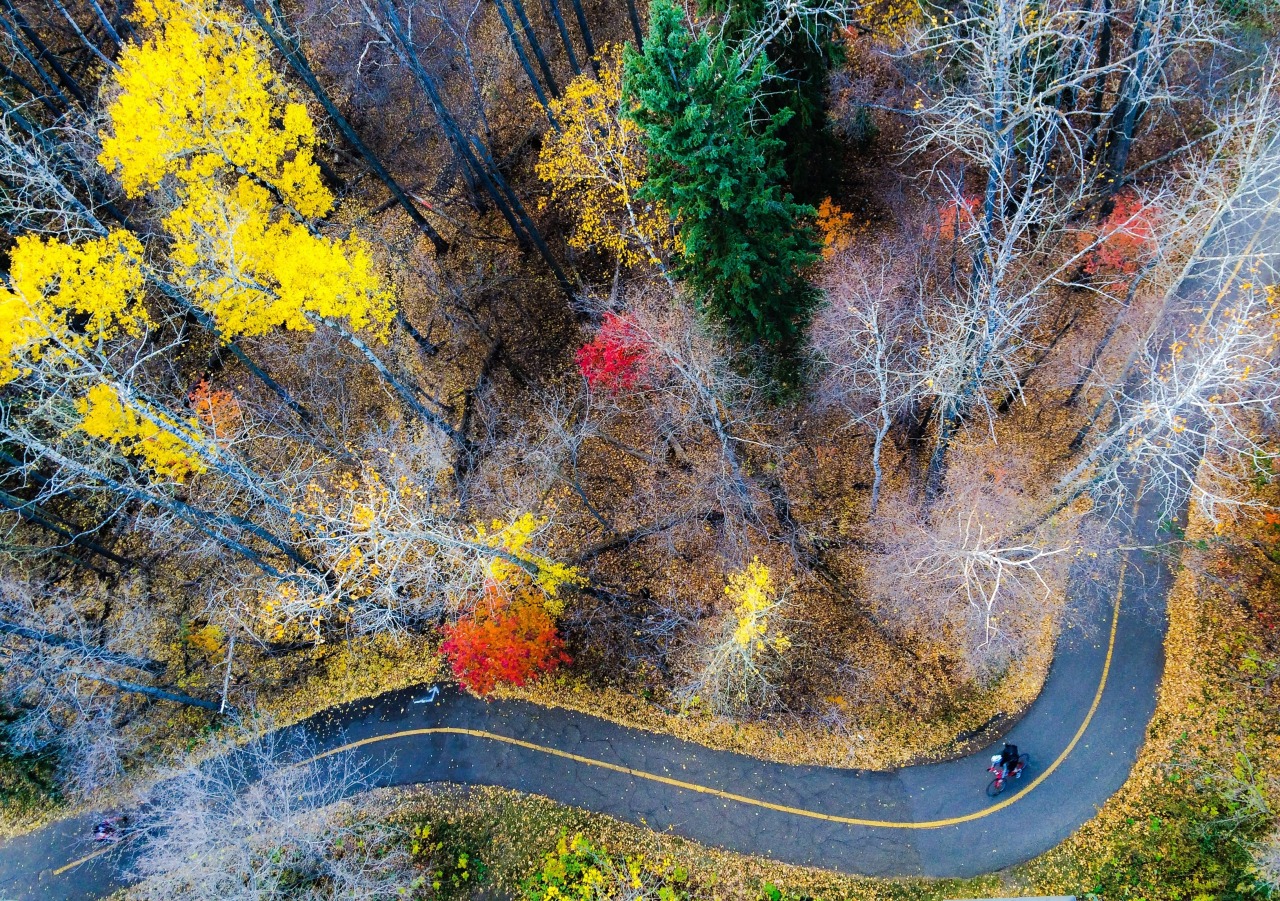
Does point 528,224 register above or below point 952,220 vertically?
above

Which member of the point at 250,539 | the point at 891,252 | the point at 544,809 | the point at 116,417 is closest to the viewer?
the point at 116,417

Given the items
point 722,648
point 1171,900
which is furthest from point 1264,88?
point 1171,900

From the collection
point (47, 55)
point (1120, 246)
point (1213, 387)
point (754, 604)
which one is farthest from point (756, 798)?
point (47, 55)

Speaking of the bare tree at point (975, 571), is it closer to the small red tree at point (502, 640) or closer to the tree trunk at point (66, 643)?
the small red tree at point (502, 640)

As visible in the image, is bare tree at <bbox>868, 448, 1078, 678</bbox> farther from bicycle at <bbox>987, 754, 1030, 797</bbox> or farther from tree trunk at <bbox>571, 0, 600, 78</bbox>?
tree trunk at <bbox>571, 0, 600, 78</bbox>

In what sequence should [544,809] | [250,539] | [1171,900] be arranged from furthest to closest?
[250,539] < [544,809] < [1171,900]

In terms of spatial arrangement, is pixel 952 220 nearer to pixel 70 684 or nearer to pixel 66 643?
pixel 66 643

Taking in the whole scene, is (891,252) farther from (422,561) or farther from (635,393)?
(422,561)
